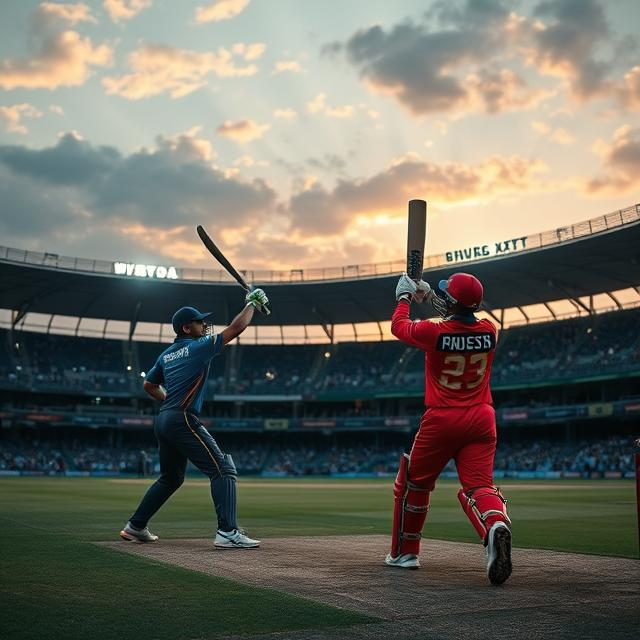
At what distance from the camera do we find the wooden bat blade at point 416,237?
24.3ft

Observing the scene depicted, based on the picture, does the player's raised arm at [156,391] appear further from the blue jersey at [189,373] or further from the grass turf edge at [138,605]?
the grass turf edge at [138,605]

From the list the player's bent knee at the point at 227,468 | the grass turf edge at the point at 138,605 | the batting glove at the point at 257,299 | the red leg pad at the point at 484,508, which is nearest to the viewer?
the grass turf edge at the point at 138,605

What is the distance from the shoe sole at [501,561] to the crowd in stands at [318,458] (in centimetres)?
4136

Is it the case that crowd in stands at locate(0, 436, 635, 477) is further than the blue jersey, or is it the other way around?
crowd in stands at locate(0, 436, 635, 477)

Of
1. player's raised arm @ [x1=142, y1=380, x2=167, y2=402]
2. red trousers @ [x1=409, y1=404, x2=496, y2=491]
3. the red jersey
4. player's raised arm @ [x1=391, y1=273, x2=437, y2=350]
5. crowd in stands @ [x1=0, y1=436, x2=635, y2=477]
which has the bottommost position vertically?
crowd in stands @ [x1=0, y1=436, x2=635, y2=477]

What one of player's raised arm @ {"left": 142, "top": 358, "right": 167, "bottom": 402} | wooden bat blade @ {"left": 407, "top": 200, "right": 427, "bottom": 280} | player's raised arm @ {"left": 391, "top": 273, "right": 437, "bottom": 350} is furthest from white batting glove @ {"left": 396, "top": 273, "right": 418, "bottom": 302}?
player's raised arm @ {"left": 142, "top": 358, "right": 167, "bottom": 402}

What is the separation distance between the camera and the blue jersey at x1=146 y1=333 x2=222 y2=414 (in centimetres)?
817

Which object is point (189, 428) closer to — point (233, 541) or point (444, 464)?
point (233, 541)

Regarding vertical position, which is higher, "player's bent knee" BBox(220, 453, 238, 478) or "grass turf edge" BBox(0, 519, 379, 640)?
"player's bent knee" BBox(220, 453, 238, 478)

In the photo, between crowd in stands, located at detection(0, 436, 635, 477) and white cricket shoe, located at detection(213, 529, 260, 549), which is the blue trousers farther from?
crowd in stands, located at detection(0, 436, 635, 477)

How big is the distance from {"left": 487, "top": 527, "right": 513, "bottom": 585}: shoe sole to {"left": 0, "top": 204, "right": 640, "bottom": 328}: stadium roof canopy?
4079cm

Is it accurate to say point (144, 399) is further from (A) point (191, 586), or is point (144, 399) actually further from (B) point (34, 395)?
(A) point (191, 586)

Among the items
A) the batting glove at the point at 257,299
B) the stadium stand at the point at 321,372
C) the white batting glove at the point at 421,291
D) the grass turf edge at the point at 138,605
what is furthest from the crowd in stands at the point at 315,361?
the grass turf edge at the point at 138,605

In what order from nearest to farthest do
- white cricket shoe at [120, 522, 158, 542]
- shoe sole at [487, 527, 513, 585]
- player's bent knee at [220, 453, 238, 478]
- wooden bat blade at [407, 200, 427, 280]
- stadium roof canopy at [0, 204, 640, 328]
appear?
shoe sole at [487, 527, 513, 585] → wooden bat blade at [407, 200, 427, 280] → player's bent knee at [220, 453, 238, 478] → white cricket shoe at [120, 522, 158, 542] → stadium roof canopy at [0, 204, 640, 328]
